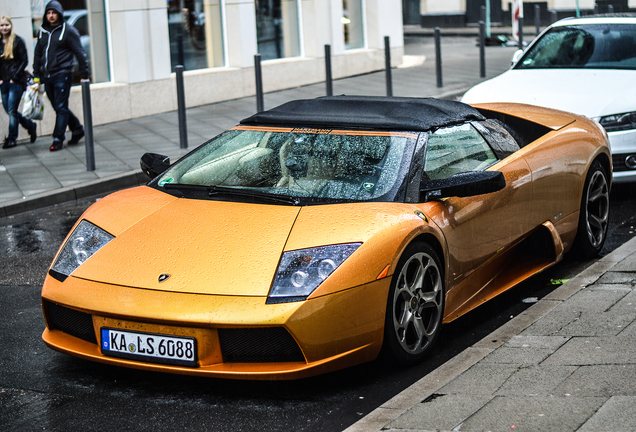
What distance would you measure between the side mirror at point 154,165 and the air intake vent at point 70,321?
4.21 ft

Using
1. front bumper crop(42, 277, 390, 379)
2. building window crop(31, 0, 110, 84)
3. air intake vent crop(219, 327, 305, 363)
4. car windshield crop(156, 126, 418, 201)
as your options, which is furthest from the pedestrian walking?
air intake vent crop(219, 327, 305, 363)

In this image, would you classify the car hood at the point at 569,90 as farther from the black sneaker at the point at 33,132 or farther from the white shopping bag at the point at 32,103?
the black sneaker at the point at 33,132

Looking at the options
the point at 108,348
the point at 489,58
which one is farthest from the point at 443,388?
the point at 489,58

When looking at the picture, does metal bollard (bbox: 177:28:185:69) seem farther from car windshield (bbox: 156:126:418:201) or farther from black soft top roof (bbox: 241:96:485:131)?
car windshield (bbox: 156:126:418:201)

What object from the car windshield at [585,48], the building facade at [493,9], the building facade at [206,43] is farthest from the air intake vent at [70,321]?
the building facade at [493,9]

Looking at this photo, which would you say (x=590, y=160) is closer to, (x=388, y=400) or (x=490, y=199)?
(x=490, y=199)

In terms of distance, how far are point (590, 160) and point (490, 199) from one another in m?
1.41

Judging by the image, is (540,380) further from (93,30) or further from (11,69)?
(93,30)

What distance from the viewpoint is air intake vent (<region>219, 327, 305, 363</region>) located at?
141 inches

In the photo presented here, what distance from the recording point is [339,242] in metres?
3.79

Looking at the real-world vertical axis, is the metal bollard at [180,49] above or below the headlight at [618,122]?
above

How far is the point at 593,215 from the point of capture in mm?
5918

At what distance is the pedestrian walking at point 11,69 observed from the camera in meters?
10.8

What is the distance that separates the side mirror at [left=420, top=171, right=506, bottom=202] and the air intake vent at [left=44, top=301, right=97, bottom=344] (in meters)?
1.66
